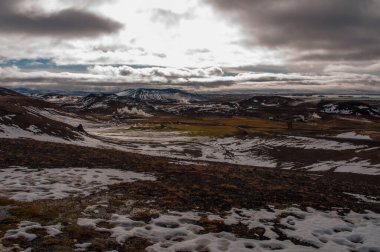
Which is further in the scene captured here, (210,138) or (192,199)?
(210,138)

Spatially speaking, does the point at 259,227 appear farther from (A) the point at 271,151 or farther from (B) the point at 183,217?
(A) the point at 271,151

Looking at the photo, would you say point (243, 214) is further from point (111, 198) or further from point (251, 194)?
point (111, 198)

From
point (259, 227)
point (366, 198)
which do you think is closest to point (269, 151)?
point (366, 198)

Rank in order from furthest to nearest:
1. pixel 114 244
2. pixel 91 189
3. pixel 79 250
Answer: pixel 91 189, pixel 114 244, pixel 79 250

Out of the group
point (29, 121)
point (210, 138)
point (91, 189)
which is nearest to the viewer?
point (91, 189)

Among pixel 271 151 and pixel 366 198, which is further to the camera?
pixel 271 151

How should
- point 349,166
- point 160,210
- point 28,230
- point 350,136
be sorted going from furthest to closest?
point 350,136 → point 349,166 → point 160,210 → point 28,230

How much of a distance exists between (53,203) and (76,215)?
225 cm

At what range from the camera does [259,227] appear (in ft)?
46.3

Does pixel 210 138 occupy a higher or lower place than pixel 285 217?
lower

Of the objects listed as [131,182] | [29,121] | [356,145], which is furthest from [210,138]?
[131,182]

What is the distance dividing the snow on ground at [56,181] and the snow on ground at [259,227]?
477 centimetres

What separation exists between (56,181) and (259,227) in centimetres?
1240

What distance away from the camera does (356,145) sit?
6153 cm
